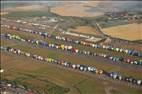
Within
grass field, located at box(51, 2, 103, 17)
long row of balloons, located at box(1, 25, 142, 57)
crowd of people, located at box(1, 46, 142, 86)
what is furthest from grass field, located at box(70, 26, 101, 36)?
crowd of people, located at box(1, 46, 142, 86)

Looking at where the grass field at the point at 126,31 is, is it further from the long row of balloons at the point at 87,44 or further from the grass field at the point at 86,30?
the long row of balloons at the point at 87,44

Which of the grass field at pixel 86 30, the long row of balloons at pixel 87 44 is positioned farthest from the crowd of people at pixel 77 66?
the grass field at pixel 86 30

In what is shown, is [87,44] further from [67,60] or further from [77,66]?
[77,66]

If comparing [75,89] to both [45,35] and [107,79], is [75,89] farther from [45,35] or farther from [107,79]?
[45,35]

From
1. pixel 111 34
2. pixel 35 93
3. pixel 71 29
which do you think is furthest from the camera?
pixel 71 29

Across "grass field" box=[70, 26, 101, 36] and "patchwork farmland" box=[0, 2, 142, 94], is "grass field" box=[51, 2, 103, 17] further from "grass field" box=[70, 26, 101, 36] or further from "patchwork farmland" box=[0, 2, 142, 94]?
"grass field" box=[70, 26, 101, 36]

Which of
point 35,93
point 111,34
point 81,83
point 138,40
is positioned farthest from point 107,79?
point 111,34
